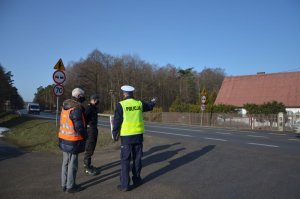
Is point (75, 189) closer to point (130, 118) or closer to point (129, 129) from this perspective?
point (129, 129)

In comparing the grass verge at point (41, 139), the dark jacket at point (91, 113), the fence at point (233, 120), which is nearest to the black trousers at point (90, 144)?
the dark jacket at point (91, 113)

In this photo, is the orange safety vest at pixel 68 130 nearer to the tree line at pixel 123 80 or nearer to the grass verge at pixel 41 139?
the grass verge at pixel 41 139

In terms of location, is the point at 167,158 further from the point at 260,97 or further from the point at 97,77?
the point at 97,77

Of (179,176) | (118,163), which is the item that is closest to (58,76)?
(118,163)

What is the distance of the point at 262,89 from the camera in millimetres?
50250

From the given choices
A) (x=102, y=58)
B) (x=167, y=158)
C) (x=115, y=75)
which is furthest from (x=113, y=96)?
(x=167, y=158)

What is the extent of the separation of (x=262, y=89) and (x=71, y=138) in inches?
1866

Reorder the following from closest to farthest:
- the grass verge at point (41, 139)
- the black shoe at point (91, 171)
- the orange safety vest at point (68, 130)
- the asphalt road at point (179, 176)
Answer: the asphalt road at point (179, 176) < the orange safety vest at point (68, 130) < the black shoe at point (91, 171) < the grass verge at point (41, 139)

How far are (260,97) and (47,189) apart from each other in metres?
46.0

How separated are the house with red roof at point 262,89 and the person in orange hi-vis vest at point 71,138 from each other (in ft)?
137

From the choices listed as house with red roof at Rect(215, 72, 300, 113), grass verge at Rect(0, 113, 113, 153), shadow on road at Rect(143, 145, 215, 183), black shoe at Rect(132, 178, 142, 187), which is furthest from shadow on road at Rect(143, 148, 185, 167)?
house with red roof at Rect(215, 72, 300, 113)

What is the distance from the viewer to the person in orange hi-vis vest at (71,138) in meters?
6.15

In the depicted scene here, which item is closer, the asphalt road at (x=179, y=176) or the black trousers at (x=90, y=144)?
the asphalt road at (x=179, y=176)

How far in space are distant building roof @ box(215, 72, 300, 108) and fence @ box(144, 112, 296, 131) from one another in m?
8.76
